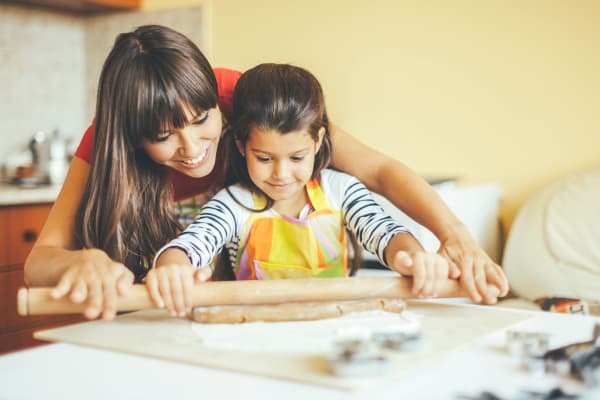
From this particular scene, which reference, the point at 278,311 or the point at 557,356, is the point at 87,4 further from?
the point at 557,356

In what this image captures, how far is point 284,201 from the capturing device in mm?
1327

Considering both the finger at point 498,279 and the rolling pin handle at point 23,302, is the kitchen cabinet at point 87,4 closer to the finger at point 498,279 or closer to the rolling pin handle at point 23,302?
the rolling pin handle at point 23,302

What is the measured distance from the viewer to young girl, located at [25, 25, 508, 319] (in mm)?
1172

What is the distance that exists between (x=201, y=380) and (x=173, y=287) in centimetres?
22

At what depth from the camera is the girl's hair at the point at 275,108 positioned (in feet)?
4.02

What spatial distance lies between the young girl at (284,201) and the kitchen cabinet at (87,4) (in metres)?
1.87

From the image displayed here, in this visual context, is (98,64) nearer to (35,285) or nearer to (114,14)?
(114,14)

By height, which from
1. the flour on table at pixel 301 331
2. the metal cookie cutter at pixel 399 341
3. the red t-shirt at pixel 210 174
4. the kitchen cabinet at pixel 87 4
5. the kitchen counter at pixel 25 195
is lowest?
the kitchen counter at pixel 25 195

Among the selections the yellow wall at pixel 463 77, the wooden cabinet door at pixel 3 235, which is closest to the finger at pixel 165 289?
the yellow wall at pixel 463 77

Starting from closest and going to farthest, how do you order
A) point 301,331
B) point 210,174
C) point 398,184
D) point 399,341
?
point 399,341
point 301,331
point 398,184
point 210,174

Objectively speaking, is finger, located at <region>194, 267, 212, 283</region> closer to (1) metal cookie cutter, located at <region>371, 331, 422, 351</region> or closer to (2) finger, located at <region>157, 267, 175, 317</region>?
(2) finger, located at <region>157, 267, 175, 317</region>

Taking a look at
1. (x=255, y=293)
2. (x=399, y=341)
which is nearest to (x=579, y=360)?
(x=399, y=341)

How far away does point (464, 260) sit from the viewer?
1.05 m

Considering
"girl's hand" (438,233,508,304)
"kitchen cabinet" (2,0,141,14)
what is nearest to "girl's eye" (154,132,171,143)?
"girl's hand" (438,233,508,304)
